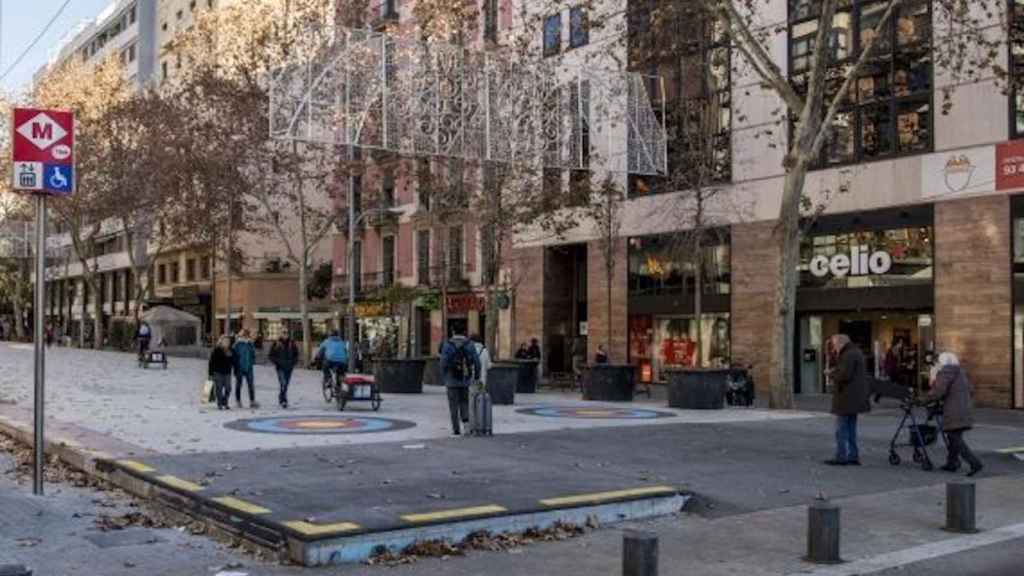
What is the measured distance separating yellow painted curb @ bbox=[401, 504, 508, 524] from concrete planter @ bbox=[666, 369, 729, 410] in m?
13.5

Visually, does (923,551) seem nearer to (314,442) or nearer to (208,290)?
(314,442)

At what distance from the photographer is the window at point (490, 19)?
34.8m

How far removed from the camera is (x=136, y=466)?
11305mm

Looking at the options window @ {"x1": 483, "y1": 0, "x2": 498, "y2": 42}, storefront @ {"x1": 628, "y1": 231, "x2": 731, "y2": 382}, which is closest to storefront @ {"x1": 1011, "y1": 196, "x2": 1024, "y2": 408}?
storefront @ {"x1": 628, "y1": 231, "x2": 731, "y2": 382}

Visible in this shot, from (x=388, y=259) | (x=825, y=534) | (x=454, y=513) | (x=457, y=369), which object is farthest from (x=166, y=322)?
(x=825, y=534)

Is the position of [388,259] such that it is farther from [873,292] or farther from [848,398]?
[848,398]

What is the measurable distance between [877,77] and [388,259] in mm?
28139

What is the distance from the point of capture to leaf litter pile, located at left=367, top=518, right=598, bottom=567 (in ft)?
26.0

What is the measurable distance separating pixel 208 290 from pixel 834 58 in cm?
5167

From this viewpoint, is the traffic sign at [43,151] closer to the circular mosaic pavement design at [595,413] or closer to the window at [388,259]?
the circular mosaic pavement design at [595,413]

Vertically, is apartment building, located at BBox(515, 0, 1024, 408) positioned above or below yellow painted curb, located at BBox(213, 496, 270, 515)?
above

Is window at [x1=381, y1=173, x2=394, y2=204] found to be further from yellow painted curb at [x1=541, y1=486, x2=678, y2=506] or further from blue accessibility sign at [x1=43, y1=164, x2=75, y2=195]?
yellow painted curb at [x1=541, y1=486, x2=678, y2=506]

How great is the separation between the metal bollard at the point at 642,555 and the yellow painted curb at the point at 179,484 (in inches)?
181

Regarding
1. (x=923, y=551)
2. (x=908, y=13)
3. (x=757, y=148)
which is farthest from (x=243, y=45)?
(x=923, y=551)
